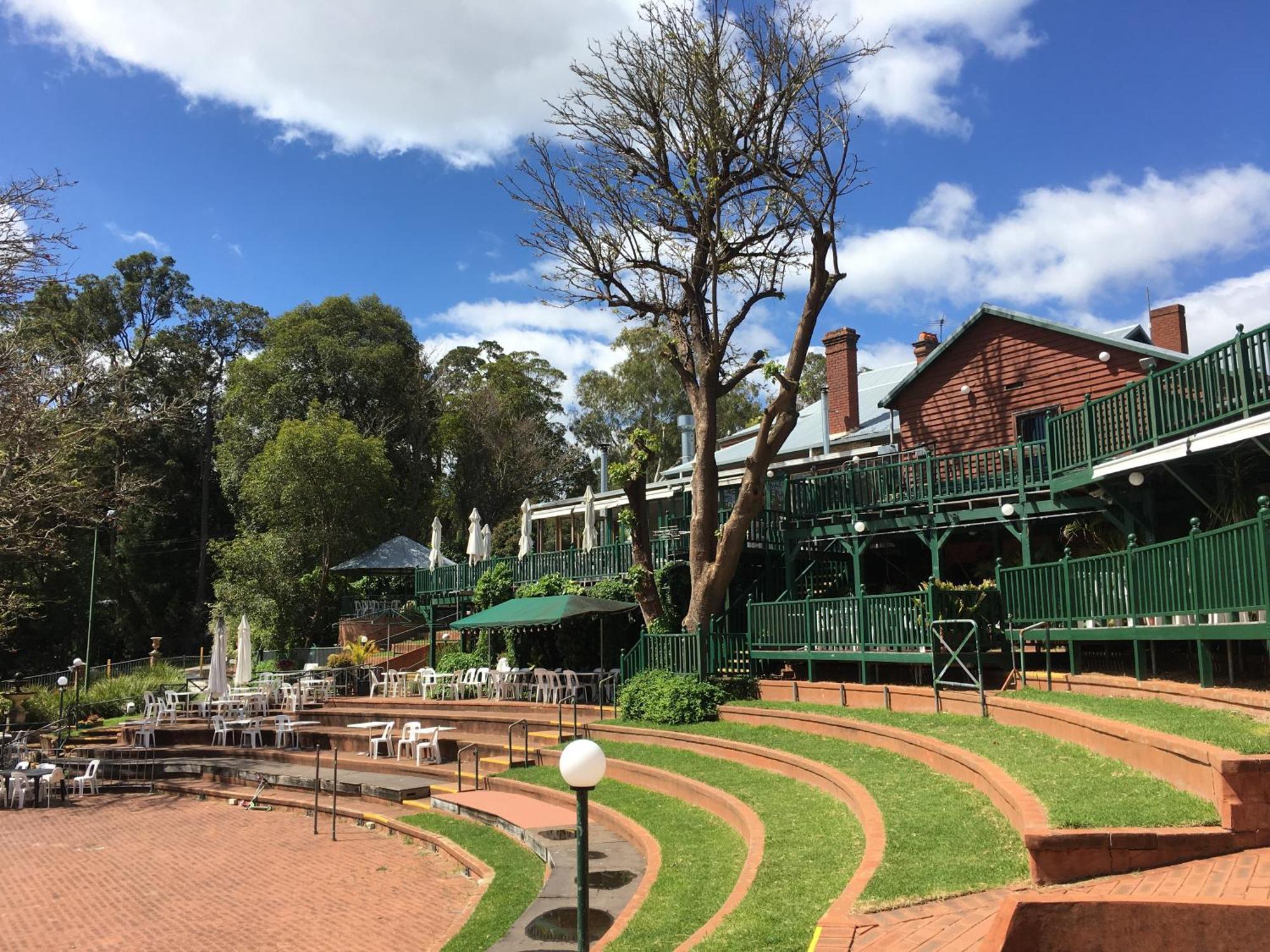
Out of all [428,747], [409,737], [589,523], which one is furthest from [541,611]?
[589,523]

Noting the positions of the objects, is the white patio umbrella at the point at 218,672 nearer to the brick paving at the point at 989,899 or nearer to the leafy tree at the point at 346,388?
the brick paving at the point at 989,899

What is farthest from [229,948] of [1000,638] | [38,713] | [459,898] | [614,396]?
[614,396]

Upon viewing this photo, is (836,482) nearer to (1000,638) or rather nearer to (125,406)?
(1000,638)

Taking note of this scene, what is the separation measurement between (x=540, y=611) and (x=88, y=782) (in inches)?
378

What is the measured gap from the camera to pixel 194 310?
53000 mm

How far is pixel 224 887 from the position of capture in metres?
10.9

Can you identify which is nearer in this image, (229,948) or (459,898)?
(229,948)

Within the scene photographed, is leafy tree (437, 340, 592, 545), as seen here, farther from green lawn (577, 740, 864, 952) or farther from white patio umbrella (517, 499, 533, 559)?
green lawn (577, 740, 864, 952)

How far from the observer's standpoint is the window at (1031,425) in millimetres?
20016

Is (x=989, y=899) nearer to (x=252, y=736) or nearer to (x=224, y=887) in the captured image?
(x=224, y=887)

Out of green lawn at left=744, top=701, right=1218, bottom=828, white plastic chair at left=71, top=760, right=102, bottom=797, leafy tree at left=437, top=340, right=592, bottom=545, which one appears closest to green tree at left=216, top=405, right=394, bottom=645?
leafy tree at left=437, top=340, right=592, bottom=545

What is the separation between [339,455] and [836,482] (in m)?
25.6

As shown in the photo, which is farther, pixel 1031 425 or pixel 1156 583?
pixel 1031 425

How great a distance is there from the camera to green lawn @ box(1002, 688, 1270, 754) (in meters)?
6.44
